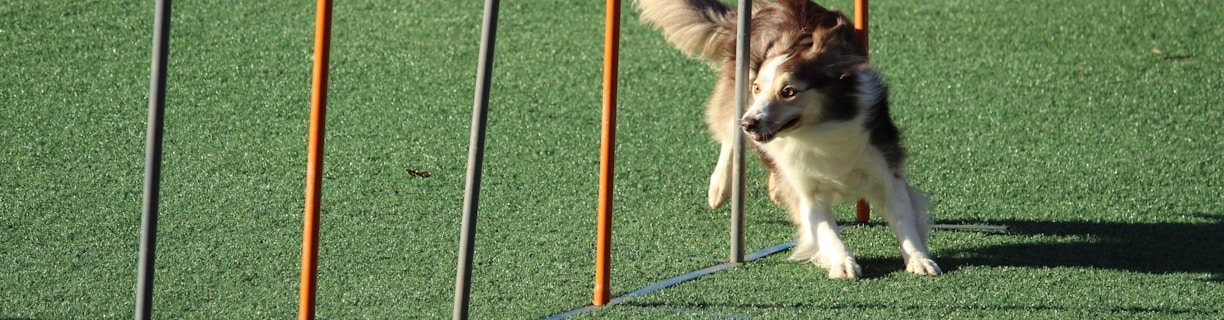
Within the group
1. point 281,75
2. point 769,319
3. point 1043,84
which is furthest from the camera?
point 1043,84

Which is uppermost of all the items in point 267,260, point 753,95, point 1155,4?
point 1155,4

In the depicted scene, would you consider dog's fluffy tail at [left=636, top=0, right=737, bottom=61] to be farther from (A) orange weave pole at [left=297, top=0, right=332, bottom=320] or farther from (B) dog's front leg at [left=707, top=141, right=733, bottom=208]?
(A) orange weave pole at [left=297, top=0, right=332, bottom=320]

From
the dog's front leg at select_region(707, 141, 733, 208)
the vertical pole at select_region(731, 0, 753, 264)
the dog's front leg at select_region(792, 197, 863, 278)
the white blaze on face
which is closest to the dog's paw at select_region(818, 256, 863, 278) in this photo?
the dog's front leg at select_region(792, 197, 863, 278)

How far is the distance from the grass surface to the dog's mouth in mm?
475

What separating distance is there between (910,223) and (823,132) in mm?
507

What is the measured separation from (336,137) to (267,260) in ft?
5.15

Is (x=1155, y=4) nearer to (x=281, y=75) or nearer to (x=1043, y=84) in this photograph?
(x=1043, y=84)

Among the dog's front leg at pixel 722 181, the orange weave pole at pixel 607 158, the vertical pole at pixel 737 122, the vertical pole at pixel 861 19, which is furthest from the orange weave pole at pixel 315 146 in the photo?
the vertical pole at pixel 861 19

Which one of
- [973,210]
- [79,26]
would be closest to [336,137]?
[79,26]

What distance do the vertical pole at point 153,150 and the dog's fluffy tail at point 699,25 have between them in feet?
9.40

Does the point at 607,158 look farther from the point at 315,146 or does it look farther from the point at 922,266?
the point at 922,266

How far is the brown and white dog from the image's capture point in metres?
3.96

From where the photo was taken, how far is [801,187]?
4273 millimetres

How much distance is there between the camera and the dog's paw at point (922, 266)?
415 centimetres
